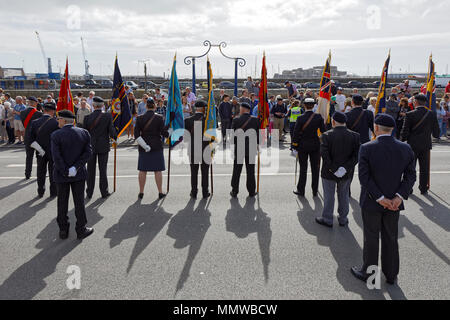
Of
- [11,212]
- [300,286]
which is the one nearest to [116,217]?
[11,212]

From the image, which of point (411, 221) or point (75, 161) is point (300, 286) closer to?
point (411, 221)

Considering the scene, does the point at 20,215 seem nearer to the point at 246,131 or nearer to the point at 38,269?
the point at 38,269

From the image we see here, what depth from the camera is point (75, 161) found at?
5.57m

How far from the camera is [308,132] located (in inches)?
297

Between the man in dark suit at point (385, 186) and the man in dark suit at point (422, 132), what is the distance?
3.98 meters

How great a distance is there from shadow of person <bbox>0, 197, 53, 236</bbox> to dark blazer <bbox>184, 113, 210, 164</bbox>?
10.1 ft

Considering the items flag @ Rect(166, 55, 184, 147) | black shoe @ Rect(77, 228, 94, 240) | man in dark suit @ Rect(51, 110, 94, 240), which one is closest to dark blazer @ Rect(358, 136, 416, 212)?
man in dark suit @ Rect(51, 110, 94, 240)

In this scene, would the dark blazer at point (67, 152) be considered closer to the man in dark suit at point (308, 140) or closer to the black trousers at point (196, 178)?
the black trousers at point (196, 178)

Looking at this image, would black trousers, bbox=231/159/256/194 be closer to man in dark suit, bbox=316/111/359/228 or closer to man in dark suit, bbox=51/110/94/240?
man in dark suit, bbox=316/111/359/228

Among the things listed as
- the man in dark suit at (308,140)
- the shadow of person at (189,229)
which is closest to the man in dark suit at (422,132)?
the man in dark suit at (308,140)

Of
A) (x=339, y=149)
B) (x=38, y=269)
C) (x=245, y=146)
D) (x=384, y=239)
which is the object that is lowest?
(x=38, y=269)

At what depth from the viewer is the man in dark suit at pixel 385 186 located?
161 inches

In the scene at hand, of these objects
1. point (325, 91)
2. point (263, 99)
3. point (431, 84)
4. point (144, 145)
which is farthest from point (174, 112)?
point (431, 84)

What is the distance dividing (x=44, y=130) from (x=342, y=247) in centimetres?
615
